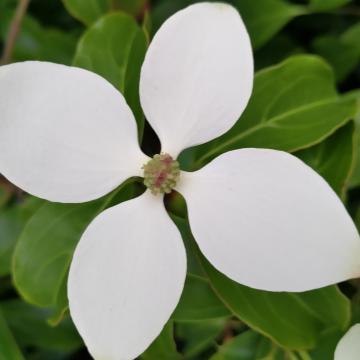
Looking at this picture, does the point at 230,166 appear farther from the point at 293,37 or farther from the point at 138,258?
the point at 293,37

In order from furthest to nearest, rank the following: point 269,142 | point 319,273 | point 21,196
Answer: point 21,196 → point 269,142 → point 319,273

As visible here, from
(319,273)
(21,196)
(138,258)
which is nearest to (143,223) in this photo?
(138,258)

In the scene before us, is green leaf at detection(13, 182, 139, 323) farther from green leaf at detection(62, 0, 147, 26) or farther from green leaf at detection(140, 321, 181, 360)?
green leaf at detection(62, 0, 147, 26)

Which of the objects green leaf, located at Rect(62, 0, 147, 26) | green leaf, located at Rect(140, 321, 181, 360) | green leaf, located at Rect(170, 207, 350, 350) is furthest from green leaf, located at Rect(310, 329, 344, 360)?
green leaf, located at Rect(62, 0, 147, 26)

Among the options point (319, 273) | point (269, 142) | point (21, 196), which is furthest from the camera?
point (21, 196)

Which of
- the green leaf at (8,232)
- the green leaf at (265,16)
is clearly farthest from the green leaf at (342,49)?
the green leaf at (8,232)

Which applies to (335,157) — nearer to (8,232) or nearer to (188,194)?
(188,194)
